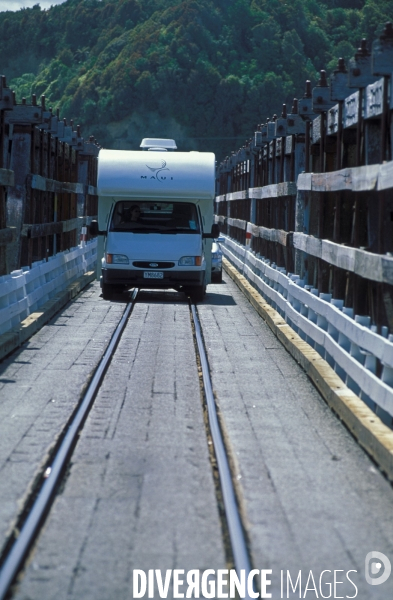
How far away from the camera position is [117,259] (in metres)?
21.0

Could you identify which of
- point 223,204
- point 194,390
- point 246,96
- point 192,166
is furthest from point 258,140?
point 246,96

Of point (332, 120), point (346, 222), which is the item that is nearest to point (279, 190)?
point (332, 120)

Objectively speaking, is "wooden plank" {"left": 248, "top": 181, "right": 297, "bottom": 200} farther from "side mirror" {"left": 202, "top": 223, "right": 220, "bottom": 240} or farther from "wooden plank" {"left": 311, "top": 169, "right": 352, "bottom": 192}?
"wooden plank" {"left": 311, "top": 169, "right": 352, "bottom": 192}

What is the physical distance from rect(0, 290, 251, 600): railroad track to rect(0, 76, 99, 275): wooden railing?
577cm

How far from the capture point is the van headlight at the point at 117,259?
2102 cm

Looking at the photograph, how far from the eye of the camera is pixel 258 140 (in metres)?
26.6

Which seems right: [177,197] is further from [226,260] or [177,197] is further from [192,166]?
[226,260]

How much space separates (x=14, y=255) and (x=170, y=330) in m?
3.70

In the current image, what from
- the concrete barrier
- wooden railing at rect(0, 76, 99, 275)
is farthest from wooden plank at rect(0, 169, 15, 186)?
the concrete barrier

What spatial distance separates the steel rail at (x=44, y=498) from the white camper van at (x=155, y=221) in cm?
1001

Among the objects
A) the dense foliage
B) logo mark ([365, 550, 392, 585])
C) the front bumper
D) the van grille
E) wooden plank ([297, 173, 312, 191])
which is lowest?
logo mark ([365, 550, 392, 585])

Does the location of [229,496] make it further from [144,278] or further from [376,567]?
[144,278]

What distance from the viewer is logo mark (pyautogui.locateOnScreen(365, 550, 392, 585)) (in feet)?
16.9

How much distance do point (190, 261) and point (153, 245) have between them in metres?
0.79
